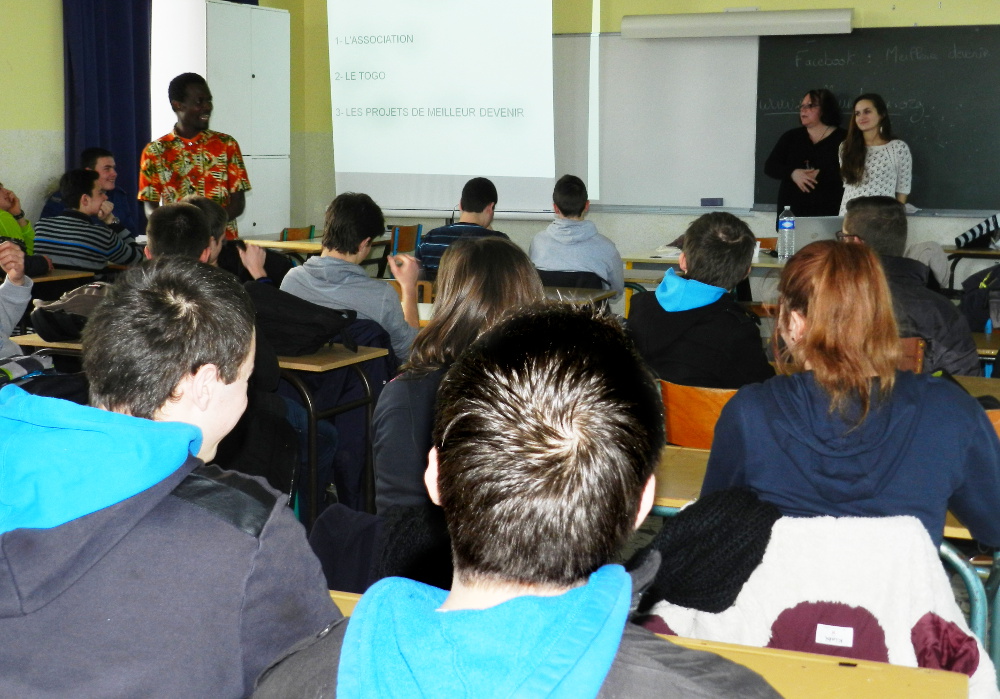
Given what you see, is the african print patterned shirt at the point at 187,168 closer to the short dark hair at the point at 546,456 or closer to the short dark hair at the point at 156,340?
the short dark hair at the point at 156,340

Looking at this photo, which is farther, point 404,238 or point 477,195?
point 404,238

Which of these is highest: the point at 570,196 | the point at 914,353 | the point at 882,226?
the point at 570,196

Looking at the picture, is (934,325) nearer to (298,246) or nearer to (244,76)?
(298,246)

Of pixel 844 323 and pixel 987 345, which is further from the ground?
pixel 844 323

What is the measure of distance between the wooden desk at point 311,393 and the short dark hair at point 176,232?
49 cm

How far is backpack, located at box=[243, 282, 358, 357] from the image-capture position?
3.35 m

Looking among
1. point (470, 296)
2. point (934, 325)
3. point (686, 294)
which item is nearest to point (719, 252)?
point (686, 294)

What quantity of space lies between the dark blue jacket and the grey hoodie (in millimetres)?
3608

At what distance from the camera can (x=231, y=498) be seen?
1.18 meters

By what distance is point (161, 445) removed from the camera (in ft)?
3.79

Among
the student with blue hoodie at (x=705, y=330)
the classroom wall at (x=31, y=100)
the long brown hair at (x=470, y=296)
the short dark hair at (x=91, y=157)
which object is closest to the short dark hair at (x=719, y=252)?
the student with blue hoodie at (x=705, y=330)

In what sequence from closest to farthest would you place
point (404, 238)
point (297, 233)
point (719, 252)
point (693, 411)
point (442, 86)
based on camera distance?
point (693, 411) < point (719, 252) < point (404, 238) < point (297, 233) < point (442, 86)

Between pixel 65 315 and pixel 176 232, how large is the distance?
485 mm

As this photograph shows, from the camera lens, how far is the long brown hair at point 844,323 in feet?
5.87
